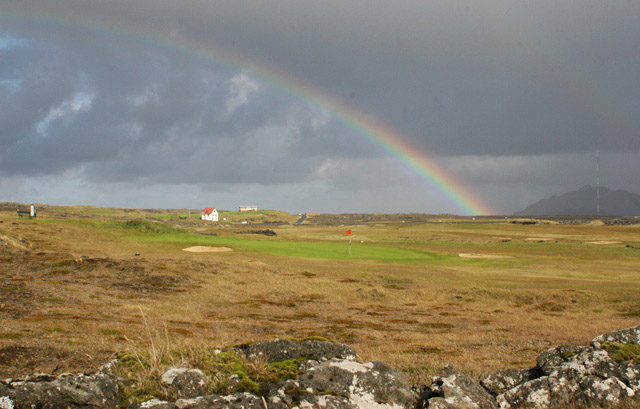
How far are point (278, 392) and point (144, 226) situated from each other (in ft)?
277

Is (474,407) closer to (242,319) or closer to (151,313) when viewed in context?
(242,319)

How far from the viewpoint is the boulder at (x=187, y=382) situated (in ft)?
20.3

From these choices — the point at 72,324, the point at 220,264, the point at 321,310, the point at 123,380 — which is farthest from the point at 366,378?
the point at 220,264

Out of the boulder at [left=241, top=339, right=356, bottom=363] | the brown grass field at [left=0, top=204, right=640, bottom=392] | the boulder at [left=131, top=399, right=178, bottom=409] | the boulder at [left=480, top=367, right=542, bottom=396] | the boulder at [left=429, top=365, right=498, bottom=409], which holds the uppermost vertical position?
the boulder at [left=131, top=399, right=178, bottom=409]

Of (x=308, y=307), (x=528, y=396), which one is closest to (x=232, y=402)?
(x=528, y=396)

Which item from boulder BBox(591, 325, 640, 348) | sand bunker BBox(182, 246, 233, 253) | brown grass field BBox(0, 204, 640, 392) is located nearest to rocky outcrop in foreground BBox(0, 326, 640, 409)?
boulder BBox(591, 325, 640, 348)

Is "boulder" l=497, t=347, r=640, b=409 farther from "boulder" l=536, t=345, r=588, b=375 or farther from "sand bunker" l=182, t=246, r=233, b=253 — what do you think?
"sand bunker" l=182, t=246, r=233, b=253

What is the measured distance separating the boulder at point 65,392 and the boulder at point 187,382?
2.40 ft

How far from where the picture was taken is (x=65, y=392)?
18.5ft

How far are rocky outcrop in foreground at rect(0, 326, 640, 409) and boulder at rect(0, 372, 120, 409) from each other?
0.04 feet

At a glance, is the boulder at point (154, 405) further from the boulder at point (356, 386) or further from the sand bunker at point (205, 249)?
the sand bunker at point (205, 249)

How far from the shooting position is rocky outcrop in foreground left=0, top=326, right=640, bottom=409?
18.6 ft

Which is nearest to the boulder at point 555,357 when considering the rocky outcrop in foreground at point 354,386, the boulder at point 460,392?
the rocky outcrop in foreground at point 354,386

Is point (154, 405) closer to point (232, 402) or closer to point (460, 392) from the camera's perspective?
point (232, 402)
